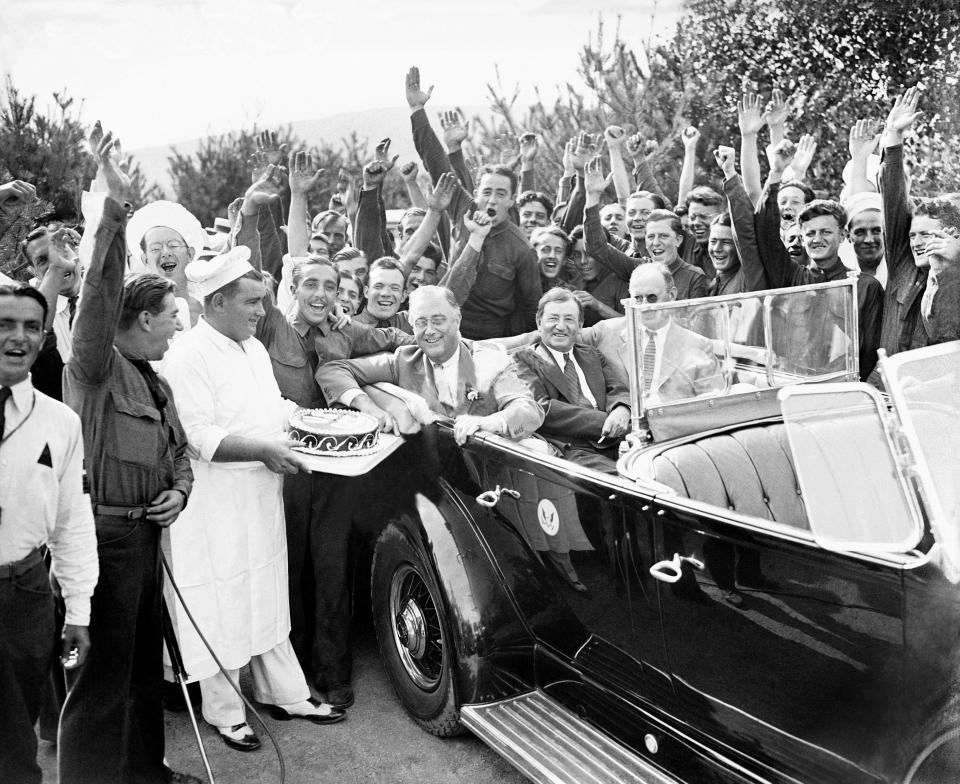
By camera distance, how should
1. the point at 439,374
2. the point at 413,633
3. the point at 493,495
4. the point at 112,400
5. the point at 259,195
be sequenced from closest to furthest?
the point at 112,400, the point at 493,495, the point at 413,633, the point at 439,374, the point at 259,195

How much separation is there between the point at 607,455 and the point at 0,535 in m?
2.29

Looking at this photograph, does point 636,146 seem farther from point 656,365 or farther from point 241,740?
point 241,740

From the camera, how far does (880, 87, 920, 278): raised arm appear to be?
151 inches

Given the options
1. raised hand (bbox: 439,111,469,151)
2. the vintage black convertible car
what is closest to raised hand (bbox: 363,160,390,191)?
raised hand (bbox: 439,111,469,151)

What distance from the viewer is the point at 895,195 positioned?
391 centimetres

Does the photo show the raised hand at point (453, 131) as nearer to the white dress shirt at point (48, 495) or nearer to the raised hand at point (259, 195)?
the raised hand at point (259, 195)

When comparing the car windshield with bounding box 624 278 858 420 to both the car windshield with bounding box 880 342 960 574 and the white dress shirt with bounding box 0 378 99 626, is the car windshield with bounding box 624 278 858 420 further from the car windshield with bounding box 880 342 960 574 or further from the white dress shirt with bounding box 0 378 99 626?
the white dress shirt with bounding box 0 378 99 626

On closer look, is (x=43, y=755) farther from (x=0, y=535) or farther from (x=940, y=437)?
(x=940, y=437)

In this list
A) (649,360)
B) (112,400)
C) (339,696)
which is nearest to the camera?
(112,400)

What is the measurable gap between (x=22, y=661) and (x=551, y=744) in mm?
1529

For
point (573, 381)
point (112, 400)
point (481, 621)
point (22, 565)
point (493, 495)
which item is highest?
point (112, 400)

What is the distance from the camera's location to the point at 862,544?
2047 mm

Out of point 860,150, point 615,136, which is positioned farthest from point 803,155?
point 615,136

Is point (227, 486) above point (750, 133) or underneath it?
underneath
